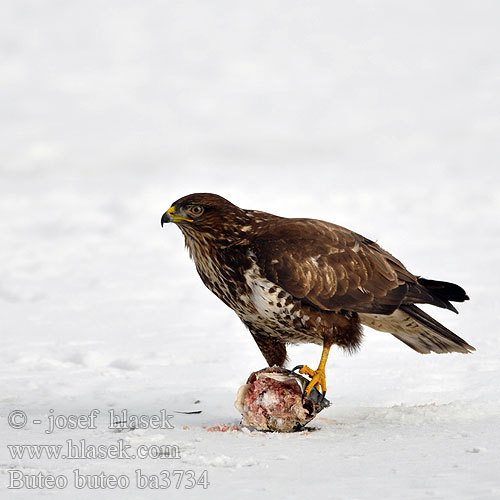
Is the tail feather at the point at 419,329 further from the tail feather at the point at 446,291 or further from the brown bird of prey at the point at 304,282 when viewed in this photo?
the tail feather at the point at 446,291

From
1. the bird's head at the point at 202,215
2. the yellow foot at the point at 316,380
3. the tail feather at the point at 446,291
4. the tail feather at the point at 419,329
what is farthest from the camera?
the tail feather at the point at 446,291

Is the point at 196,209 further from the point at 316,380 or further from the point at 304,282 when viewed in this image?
the point at 316,380

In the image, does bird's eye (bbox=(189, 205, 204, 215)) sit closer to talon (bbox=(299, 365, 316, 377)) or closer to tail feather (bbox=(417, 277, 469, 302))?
talon (bbox=(299, 365, 316, 377))

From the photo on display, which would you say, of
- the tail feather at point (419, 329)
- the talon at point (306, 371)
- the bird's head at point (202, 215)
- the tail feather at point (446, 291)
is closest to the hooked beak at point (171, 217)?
the bird's head at point (202, 215)

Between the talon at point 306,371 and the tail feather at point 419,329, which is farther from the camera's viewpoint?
the tail feather at point 419,329

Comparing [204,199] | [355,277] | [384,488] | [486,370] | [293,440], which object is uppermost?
[204,199]

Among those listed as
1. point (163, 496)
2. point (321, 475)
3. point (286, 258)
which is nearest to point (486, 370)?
point (286, 258)

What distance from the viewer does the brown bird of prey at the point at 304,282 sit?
5.98m

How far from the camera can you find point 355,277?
622cm

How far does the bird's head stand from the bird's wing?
25 cm

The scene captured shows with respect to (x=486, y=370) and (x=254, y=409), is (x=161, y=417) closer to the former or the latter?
(x=254, y=409)

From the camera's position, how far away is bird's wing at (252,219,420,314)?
595cm

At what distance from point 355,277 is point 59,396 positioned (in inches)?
99.7

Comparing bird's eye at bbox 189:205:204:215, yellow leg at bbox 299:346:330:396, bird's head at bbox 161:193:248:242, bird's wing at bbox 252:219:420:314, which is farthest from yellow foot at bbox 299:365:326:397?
bird's eye at bbox 189:205:204:215
